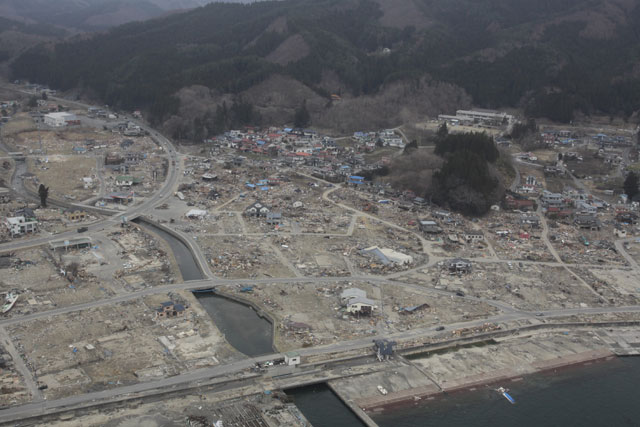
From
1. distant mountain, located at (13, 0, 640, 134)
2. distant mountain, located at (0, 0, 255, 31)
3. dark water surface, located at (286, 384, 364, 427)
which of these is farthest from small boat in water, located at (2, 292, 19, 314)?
distant mountain, located at (0, 0, 255, 31)

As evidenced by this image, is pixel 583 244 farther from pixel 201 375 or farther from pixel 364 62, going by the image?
pixel 364 62

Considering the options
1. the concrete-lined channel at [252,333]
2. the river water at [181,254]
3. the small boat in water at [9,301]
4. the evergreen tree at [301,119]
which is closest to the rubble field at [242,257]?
the river water at [181,254]

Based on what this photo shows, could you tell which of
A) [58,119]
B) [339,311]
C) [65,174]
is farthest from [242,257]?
[58,119]

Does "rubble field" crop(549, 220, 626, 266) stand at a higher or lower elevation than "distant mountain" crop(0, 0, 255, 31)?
lower

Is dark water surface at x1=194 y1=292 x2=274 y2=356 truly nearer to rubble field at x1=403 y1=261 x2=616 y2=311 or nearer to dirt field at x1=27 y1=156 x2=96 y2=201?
rubble field at x1=403 y1=261 x2=616 y2=311

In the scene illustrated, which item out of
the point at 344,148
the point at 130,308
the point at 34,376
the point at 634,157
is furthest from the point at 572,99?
the point at 34,376

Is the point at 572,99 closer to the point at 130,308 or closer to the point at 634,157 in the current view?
the point at 634,157

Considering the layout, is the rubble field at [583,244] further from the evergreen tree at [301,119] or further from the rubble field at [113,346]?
the evergreen tree at [301,119]
